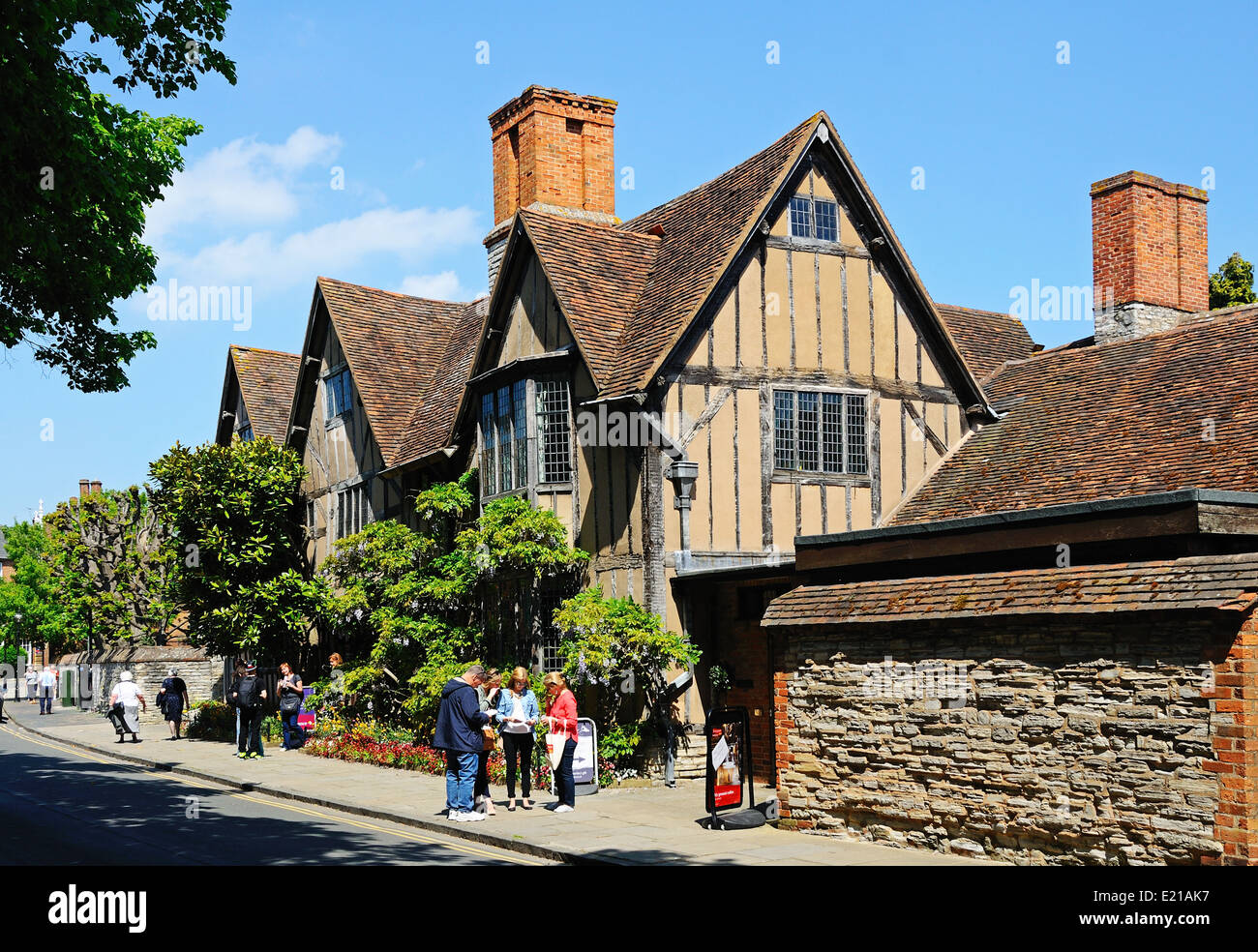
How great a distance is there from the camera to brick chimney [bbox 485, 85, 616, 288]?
82.2ft

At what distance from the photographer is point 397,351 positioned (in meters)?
30.1

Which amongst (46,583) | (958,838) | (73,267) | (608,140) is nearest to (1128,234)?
(608,140)

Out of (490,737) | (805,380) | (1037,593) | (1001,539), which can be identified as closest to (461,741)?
(490,737)

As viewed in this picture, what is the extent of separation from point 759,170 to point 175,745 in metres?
17.2

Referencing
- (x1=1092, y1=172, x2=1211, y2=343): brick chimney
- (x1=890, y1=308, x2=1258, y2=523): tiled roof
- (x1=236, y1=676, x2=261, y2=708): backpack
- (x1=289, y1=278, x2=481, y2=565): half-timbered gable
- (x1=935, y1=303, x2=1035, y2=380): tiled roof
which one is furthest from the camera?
(x1=289, y1=278, x2=481, y2=565): half-timbered gable

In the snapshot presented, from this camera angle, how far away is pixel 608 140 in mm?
25984

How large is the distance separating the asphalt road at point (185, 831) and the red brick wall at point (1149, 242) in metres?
17.1

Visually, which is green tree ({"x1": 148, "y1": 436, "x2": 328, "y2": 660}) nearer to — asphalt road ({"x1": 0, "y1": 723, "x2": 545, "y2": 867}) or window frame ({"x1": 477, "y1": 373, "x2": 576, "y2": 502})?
window frame ({"x1": 477, "y1": 373, "x2": 576, "y2": 502})

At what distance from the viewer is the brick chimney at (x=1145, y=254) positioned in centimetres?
2447

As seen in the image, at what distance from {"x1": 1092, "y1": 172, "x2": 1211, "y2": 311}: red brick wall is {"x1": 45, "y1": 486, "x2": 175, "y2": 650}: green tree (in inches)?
1219

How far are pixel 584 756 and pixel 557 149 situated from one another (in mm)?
12524

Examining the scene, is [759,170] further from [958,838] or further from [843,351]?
[958,838]
